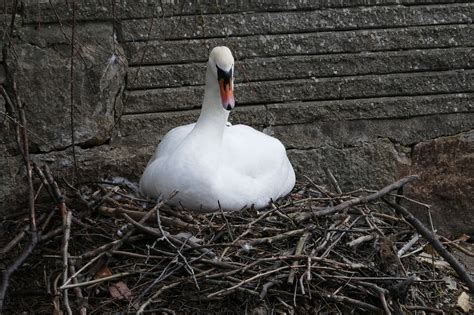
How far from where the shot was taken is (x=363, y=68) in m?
5.19

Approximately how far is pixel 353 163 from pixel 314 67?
0.55 metres

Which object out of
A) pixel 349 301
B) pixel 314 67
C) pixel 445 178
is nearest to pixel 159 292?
pixel 349 301

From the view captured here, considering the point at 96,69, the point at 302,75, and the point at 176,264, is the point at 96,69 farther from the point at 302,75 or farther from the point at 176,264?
the point at 176,264

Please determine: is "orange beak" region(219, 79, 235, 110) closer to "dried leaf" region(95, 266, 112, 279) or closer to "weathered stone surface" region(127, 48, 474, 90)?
"weathered stone surface" region(127, 48, 474, 90)

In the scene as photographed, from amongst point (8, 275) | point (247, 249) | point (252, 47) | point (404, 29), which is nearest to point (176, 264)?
point (247, 249)

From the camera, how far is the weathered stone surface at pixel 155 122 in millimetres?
5066

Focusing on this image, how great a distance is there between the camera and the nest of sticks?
388 cm

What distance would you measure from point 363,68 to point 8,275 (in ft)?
7.49

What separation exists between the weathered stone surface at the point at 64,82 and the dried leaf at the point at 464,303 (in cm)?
191

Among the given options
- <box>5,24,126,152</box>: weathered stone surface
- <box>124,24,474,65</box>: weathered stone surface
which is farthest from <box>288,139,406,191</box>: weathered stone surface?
<box>5,24,126,152</box>: weathered stone surface

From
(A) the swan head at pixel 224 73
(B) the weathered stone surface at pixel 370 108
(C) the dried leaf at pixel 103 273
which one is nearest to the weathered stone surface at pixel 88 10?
(A) the swan head at pixel 224 73

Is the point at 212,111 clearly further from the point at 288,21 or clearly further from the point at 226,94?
the point at 288,21

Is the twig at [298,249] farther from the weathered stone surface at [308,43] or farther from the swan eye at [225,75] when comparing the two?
the weathered stone surface at [308,43]

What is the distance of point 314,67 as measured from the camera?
5.15 meters
